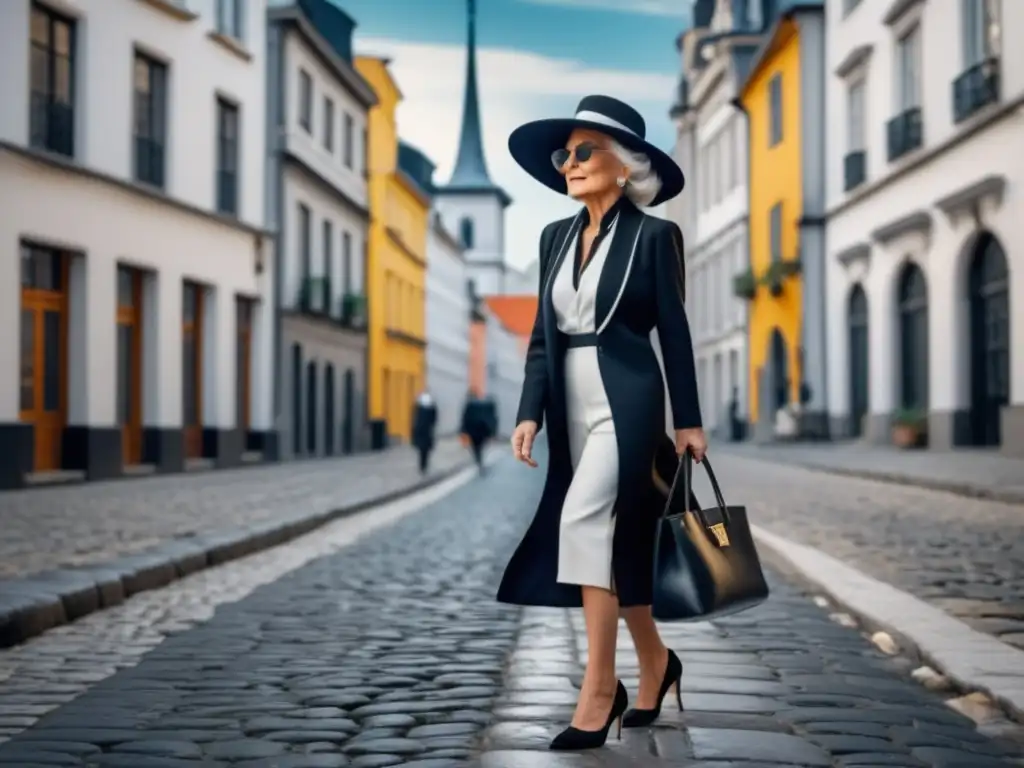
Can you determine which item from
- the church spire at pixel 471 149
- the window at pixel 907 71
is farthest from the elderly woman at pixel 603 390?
the church spire at pixel 471 149

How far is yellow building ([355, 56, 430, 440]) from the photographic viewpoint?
45719mm

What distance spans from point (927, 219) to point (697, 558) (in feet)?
80.9

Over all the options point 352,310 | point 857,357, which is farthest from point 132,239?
point 857,357

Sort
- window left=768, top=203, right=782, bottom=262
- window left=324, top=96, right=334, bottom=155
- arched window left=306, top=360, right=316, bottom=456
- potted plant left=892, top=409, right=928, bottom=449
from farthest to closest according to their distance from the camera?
window left=768, top=203, right=782, bottom=262 → window left=324, top=96, right=334, bottom=155 → arched window left=306, top=360, right=316, bottom=456 → potted plant left=892, top=409, right=928, bottom=449

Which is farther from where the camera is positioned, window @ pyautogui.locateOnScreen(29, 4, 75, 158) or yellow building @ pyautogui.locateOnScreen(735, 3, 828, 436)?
yellow building @ pyautogui.locateOnScreen(735, 3, 828, 436)

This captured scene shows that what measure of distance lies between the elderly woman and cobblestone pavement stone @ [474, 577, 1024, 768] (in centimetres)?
24

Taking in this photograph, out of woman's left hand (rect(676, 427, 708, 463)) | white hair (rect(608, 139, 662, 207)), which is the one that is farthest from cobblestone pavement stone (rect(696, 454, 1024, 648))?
white hair (rect(608, 139, 662, 207))

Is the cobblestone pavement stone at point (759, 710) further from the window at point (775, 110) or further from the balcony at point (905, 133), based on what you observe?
the window at point (775, 110)

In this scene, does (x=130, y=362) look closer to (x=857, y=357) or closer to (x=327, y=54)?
(x=327, y=54)

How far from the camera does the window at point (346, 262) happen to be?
1563 inches

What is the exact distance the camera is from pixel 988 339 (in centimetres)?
2586

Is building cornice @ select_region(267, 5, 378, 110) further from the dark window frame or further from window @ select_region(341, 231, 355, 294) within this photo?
the dark window frame

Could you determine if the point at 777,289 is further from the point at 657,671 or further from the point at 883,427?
the point at 657,671

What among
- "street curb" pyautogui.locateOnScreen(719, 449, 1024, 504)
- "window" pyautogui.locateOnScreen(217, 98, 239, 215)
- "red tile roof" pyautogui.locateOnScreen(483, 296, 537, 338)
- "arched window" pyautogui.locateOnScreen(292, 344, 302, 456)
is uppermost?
"red tile roof" pyautogui.locateOnScreen(483, 296, 537, 338)
